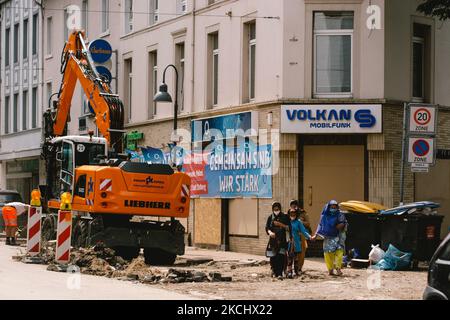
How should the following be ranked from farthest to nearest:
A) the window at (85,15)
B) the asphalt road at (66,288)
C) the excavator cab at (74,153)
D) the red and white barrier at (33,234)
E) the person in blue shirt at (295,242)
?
the window at (85,15), the excavator cab at (74,153), the red and white barrier at (33,234), the person in blue shirt at (295,242), the asphalt road at (66,288)

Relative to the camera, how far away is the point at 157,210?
2331 cm

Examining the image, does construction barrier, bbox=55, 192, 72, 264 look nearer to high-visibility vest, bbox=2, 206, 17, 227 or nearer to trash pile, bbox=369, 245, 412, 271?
trash pile, bbox=369, 245, 412, 271

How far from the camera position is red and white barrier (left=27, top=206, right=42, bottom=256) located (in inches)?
897

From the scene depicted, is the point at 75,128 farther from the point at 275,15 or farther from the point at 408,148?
the point at 408,148

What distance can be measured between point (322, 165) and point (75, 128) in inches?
727

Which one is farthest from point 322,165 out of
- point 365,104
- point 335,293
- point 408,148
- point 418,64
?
point 335,293

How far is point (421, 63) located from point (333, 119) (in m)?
3.44

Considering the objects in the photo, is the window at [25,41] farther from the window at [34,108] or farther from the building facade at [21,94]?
the window at [34,108]

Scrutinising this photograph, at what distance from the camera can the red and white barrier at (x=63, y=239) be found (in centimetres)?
2055

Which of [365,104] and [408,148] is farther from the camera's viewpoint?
[365,104]

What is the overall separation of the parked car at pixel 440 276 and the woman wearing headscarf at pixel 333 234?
10.1 meters

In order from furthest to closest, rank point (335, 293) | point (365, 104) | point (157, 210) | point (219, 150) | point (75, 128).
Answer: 1. point (75, 128)
2. point (219, 150)
3. point (365, 104)
4. point (157, 210)
5. point (335, 293)

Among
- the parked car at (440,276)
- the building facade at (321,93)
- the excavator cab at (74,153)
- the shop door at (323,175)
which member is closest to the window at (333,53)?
the building facade at (321,93)

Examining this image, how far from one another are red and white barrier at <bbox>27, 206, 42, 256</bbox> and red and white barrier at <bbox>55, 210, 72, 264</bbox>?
2.27 meters
